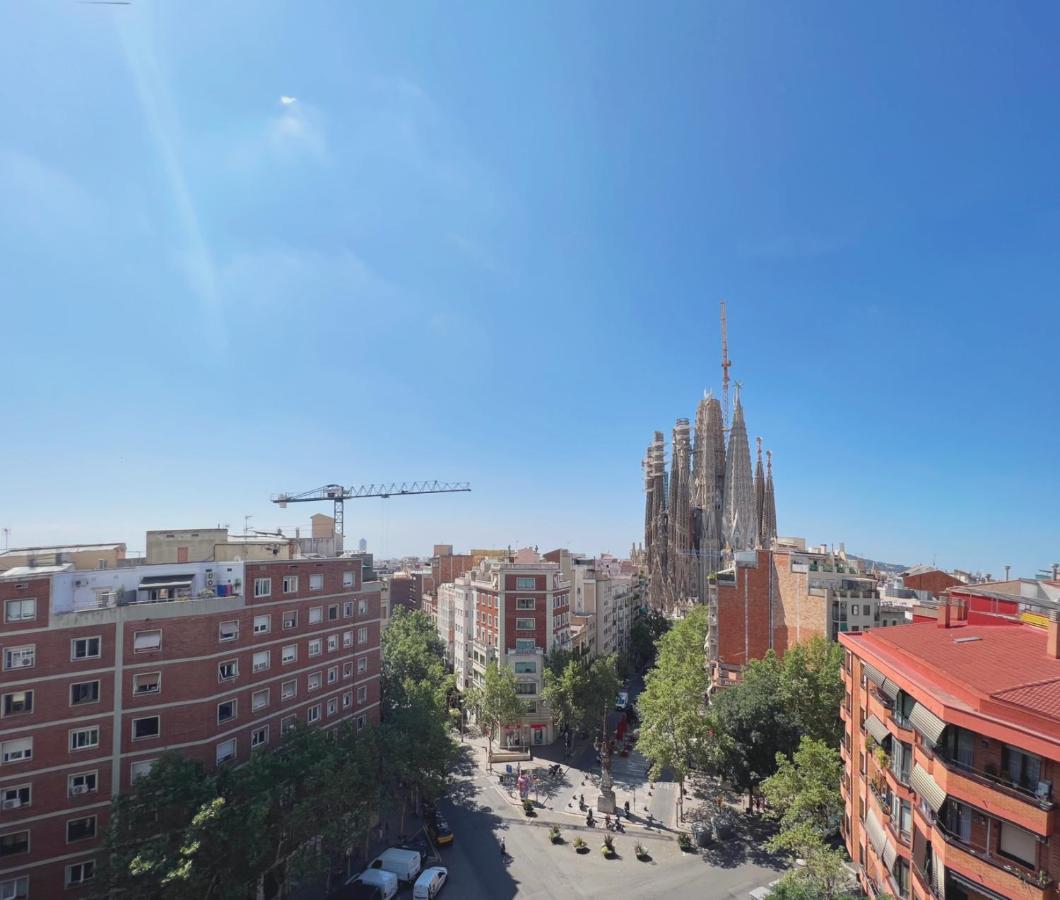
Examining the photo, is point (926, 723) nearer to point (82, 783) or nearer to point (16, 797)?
point (82, 783)

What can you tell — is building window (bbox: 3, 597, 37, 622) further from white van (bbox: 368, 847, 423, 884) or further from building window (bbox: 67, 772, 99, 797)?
white van (bbox: 368, 847, 423, 884)

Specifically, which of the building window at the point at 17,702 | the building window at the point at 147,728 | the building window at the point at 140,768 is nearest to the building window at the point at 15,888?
the building window at the point at 140,768

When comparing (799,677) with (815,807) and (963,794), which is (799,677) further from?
(963,794)

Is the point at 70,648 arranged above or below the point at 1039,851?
above

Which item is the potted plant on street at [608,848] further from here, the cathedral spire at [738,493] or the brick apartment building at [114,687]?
the cathedral spire at [738,493]

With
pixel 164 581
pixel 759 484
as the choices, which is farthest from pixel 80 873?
pixel 759 484

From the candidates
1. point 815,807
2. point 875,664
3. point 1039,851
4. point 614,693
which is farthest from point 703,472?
point 1039,851

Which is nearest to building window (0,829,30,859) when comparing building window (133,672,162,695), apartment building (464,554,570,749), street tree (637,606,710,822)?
building window (133,672,162,695)
